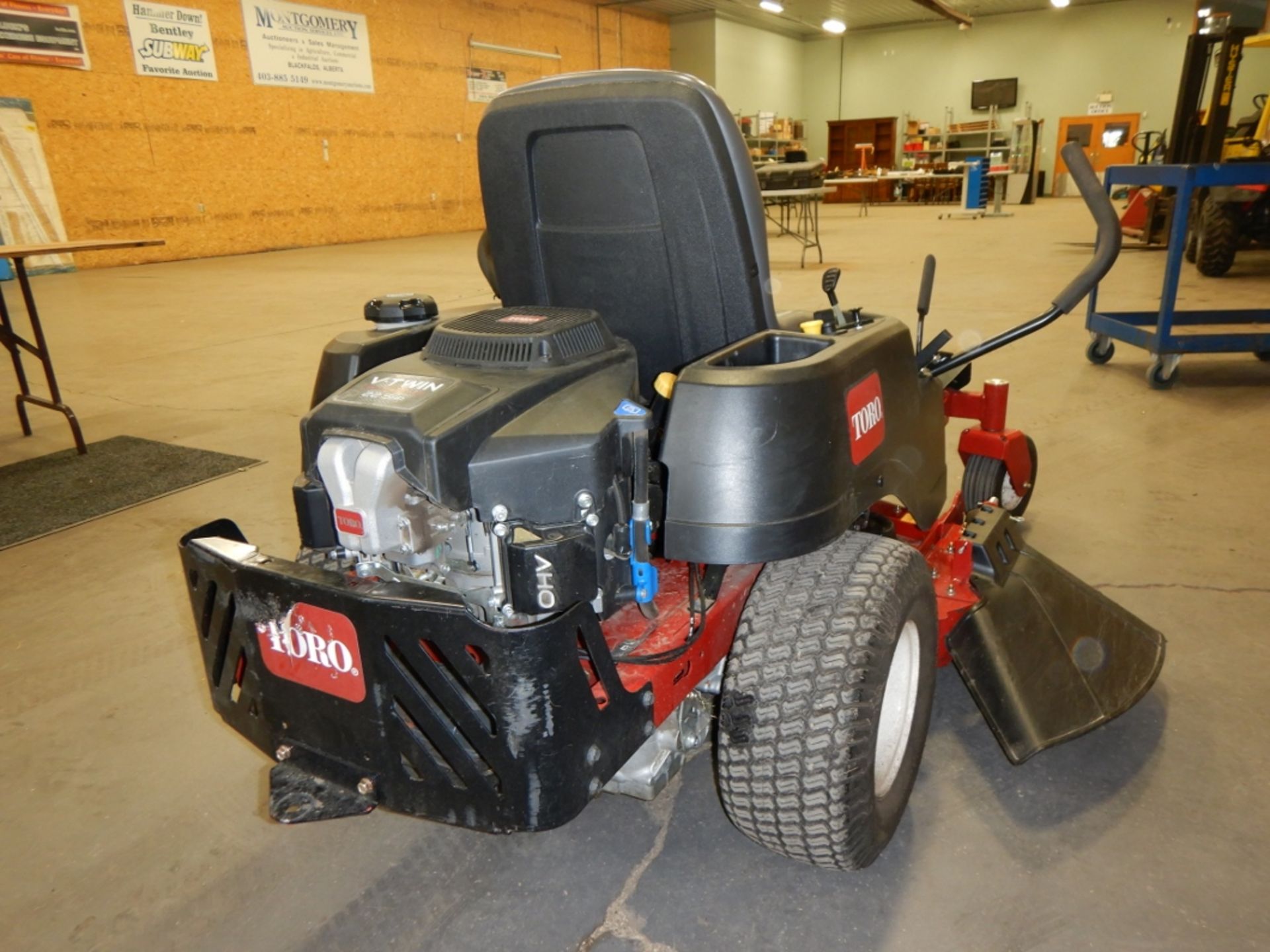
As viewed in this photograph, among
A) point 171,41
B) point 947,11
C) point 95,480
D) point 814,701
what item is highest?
point 947,11

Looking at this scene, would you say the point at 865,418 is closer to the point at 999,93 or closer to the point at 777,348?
the point at 777,348

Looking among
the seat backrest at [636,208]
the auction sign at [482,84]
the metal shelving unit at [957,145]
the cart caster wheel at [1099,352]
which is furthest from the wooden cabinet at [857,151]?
the seat backrest at [636,208]

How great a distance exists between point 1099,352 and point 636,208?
4.23 meters

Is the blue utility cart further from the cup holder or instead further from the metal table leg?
the metal table leg

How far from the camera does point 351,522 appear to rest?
1.19m

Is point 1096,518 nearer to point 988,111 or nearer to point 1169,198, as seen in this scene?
point 1169,198

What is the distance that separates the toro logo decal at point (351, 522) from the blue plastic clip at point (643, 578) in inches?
14.1

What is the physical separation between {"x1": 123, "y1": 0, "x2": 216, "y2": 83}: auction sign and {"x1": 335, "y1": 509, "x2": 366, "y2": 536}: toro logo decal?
12.3 m

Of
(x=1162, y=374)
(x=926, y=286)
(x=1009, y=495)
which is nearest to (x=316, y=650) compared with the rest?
(x=926, y=286)

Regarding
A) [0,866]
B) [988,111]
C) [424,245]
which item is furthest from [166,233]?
[988,111]

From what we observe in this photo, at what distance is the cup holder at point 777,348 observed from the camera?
1.35m

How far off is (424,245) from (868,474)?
12688mm

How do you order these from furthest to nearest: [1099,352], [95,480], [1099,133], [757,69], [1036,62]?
[757,69]
[1036,62]
[1099,133]
[1099,352]
[95,480]

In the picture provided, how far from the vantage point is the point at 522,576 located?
3.48 ft
